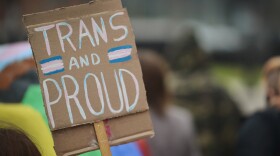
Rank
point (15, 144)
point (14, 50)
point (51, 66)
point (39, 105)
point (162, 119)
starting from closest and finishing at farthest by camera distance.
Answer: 1. point (15, 144)
2. point (51, 66)
3. point (39, 105)
4. point (14, 50)
5. point (162, 119)

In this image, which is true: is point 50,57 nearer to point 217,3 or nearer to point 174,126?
point 174,126

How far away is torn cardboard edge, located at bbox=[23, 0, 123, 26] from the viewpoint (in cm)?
258

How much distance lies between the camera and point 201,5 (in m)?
9.84

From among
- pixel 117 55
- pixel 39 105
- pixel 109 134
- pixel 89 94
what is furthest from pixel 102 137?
pixel 39 105

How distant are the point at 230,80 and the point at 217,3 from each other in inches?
51.9

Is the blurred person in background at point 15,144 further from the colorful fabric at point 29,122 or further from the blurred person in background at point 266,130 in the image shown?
the blurred person in background at point 266,130

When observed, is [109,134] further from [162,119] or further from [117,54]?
[162,119]

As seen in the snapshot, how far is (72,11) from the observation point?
2.62 meters

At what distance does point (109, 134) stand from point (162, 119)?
2392mm

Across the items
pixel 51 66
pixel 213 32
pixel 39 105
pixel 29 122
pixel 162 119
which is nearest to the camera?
pixel 51 66

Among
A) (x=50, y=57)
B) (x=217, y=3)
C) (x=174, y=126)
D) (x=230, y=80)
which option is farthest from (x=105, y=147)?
(x=217, y=3)

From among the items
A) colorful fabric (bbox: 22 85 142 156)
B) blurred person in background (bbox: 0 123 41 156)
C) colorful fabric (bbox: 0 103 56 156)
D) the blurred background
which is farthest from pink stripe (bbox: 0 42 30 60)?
the blurred background

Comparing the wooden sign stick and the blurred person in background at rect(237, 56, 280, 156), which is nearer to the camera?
the wooden sign stick

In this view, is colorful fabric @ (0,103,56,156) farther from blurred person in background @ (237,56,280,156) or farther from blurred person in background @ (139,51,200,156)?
blurred person in background @ (139,51,200,156)
